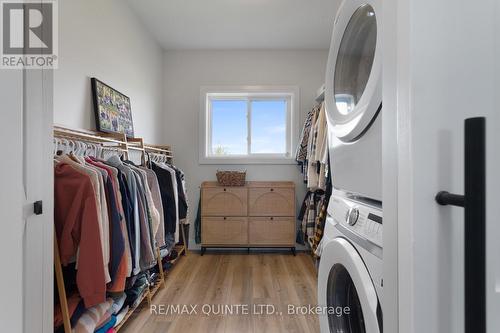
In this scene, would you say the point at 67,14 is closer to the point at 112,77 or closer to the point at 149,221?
the point at 112,77

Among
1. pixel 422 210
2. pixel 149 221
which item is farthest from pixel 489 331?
pixel 149 221

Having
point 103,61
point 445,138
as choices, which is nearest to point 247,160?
point 103,61

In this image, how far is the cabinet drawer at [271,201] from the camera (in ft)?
9.33

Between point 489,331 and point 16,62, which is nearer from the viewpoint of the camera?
point 489,331

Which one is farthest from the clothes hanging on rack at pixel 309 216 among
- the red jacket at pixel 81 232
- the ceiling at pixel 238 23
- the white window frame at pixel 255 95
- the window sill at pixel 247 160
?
the red jacket at pixel 81 232

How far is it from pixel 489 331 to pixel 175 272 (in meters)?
2.50

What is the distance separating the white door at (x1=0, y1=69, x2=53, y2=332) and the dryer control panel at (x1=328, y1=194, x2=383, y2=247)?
36.9 inches

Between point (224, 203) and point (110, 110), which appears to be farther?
point (224, 203)

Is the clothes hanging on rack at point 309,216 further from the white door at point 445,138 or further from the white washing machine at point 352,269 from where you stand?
the white door at point 445,138

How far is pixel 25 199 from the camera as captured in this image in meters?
0.70

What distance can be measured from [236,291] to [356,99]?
6.14 feet

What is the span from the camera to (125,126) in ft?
7.20

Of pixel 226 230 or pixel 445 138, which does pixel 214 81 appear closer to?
pixel 226 230

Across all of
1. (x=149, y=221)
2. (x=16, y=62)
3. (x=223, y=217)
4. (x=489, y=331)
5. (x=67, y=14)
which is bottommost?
(x=223, y=217)
